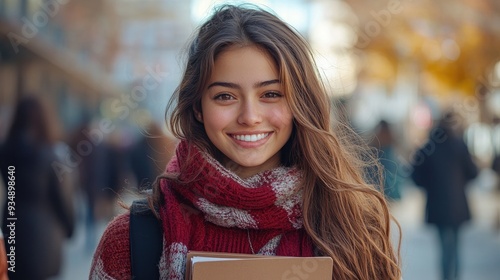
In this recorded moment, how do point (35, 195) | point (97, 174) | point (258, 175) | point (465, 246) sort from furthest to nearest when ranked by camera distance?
point (465, 246)
point (97, 174)
point (35, 195)
point (258, 175)

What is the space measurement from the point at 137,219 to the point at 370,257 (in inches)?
24.1

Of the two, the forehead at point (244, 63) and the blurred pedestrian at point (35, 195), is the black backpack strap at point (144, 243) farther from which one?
the blurred pedestrian at point (35, 195)

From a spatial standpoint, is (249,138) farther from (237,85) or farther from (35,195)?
(35,195)

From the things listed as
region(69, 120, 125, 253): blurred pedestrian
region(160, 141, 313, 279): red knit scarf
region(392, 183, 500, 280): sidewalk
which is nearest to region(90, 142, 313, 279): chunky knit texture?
region(160, 141, 313, 279): red knit scarf

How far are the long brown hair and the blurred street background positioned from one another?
17.2ft

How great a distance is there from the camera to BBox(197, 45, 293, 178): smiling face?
1.82 m

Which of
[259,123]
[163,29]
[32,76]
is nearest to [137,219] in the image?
Answer: [259,123]

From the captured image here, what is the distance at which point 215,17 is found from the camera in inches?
79.4

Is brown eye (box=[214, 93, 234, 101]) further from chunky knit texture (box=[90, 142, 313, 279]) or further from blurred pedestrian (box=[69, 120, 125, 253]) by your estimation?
blurred pedestrian (box=[69, 120, 125, 253])

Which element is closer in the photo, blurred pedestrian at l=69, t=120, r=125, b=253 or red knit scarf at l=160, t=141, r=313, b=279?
red knit scarf at l=160, t=141, r=313, b=279

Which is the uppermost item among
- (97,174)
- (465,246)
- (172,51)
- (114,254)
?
(172,51)

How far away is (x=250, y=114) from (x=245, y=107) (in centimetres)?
3

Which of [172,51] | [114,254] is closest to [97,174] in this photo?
[172,51]

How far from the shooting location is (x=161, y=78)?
855 centimetres
